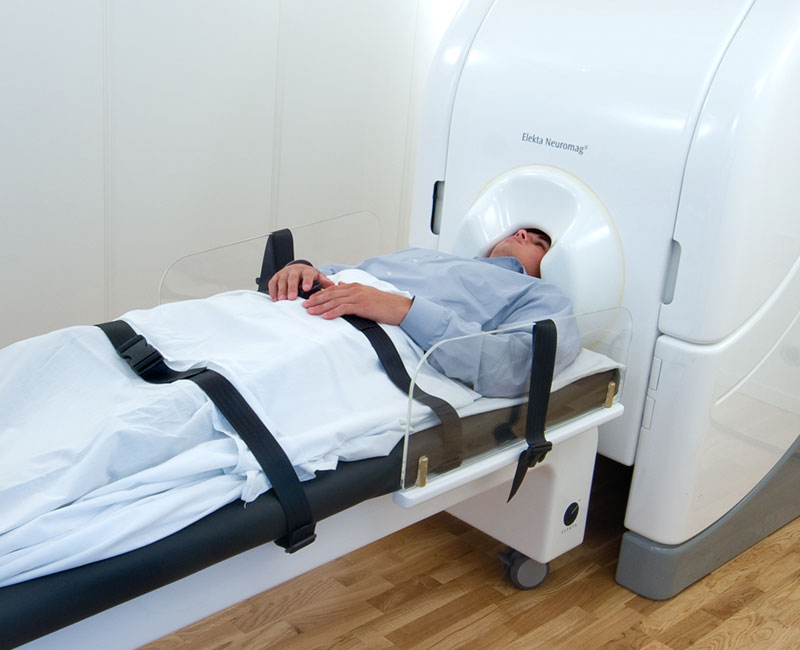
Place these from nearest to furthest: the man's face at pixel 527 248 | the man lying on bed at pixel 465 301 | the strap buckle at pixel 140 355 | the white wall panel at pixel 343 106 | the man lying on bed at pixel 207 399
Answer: the man lying on bed at pixel 207 399
the strap buckle at pixel 140 355
the man lying on bed at pixel 465 301
the man's face at pixel 527 248
the white wall panel at pixel 343 106

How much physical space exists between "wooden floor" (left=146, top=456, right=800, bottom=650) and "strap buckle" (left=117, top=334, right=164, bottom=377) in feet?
2.00

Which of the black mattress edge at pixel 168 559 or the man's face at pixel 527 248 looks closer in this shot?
the black mattress edge at pixel 168 559

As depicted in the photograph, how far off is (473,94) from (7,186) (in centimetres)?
124

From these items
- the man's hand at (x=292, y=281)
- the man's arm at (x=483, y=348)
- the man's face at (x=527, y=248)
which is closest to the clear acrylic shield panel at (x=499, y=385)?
the man's arm at (x=483, y=348)

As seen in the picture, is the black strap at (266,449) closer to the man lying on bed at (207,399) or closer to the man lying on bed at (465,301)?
the man lying on bed at (207,399)

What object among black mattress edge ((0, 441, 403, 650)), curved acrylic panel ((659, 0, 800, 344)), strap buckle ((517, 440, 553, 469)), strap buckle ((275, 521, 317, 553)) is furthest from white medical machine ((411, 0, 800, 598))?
strap buckle ((275, 521, 317, 553))

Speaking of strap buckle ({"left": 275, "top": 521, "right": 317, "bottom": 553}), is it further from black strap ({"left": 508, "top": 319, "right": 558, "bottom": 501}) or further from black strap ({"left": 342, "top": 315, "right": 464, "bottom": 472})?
black strap ({"left": 508, "top": 319, "right": 558, "bottom": 501})

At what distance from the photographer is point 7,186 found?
7.64 ft

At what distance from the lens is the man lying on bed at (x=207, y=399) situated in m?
1.11

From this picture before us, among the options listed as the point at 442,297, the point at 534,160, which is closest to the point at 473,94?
the point at 534,160

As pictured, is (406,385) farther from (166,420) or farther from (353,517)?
(166,420)

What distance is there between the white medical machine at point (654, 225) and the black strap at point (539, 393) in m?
0.04

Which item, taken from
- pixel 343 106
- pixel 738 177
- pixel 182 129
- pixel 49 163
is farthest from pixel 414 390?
pixel 343 106

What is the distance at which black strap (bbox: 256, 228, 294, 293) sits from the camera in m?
1.89
